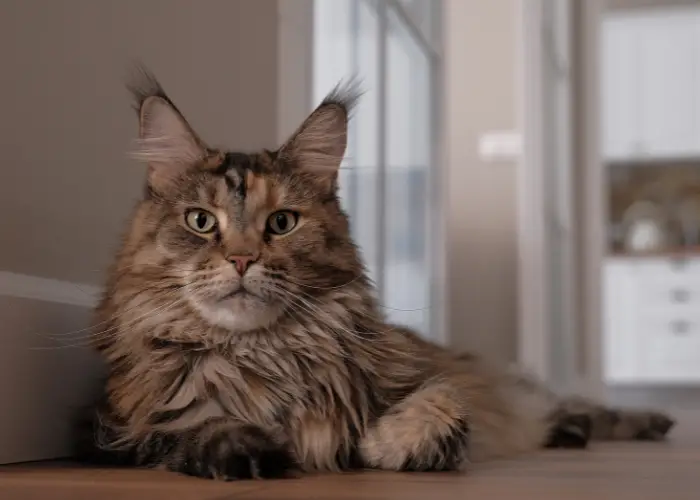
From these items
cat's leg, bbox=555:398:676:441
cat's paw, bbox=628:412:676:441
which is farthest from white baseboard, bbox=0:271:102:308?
cat's paw, bbox=628:412:676:441

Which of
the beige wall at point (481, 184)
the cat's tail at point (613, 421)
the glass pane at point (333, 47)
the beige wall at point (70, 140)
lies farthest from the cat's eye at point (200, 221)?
the beige wall at point (481, 184)

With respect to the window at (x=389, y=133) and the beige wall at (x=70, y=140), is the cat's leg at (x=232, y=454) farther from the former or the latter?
the window at (x=389, y=133)

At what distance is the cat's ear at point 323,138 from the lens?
1.25 m

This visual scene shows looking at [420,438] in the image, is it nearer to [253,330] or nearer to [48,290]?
[253,330]

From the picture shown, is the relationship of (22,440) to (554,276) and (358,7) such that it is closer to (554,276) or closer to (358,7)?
(358,7)

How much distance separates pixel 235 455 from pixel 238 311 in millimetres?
166

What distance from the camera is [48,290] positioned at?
134cm

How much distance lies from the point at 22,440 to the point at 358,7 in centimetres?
137

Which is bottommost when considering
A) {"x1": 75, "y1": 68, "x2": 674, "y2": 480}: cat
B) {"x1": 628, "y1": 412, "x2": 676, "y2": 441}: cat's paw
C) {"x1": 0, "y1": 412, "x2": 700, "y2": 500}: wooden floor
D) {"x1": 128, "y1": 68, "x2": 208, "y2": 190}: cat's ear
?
{"x1": 628, "y1": 412, "x2": 676, "y2": 441}: cat's paw

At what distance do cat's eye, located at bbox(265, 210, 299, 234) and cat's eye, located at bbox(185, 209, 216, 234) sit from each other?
0.07 meters

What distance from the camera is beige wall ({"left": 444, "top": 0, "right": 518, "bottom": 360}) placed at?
4477 mm

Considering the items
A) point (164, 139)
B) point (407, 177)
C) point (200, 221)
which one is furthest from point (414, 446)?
point (407, 177)

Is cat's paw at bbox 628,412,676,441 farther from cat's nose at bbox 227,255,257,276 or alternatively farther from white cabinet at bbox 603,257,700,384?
white cabinet at bbox 603,257,700,384

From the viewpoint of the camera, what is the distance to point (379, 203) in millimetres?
2400
